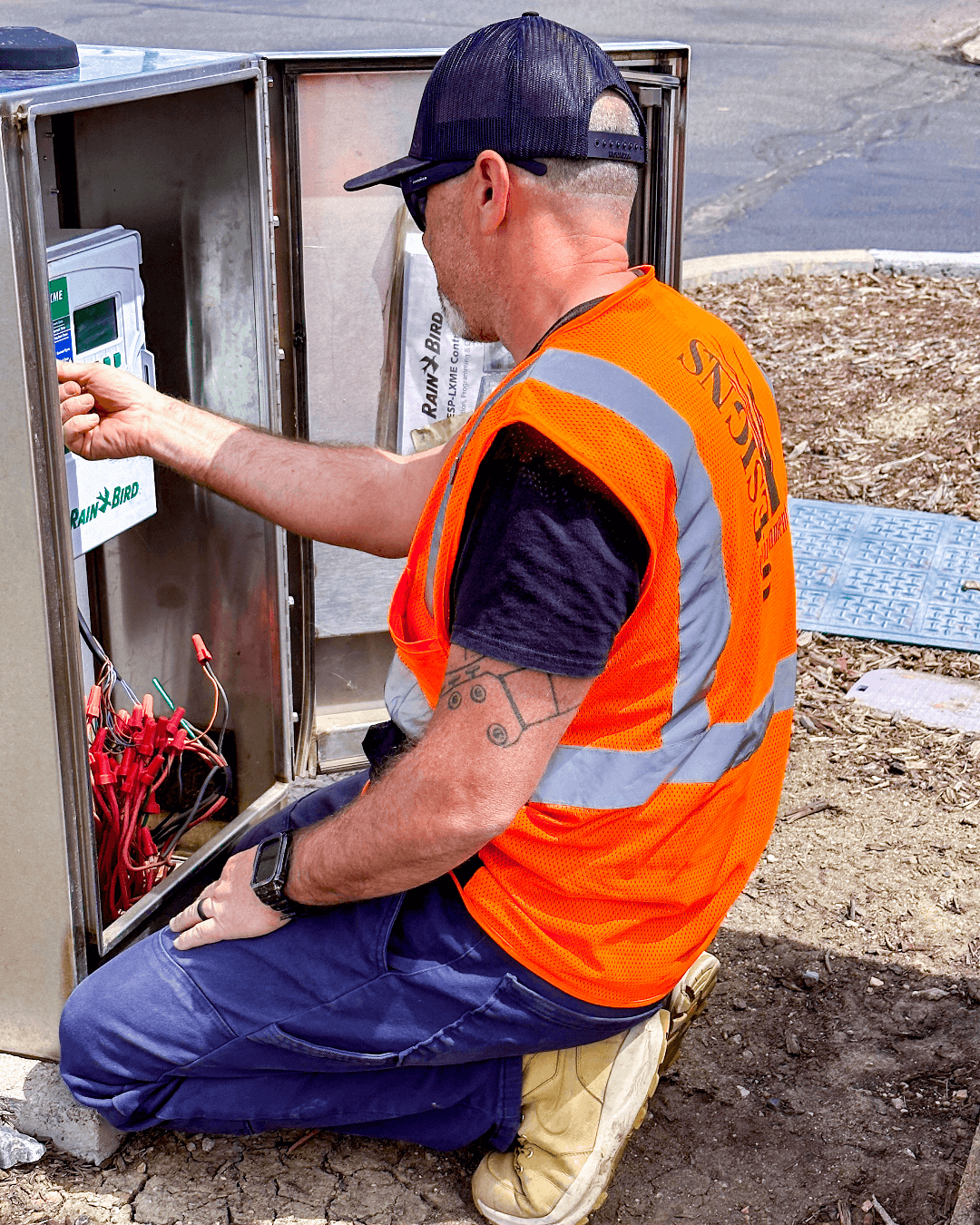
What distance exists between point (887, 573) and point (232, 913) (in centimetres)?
301

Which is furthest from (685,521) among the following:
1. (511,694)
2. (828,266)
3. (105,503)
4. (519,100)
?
(828,266)

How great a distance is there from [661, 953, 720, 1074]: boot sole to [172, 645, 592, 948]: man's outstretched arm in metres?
0.64

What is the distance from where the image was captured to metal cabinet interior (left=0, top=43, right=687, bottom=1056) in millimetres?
2109

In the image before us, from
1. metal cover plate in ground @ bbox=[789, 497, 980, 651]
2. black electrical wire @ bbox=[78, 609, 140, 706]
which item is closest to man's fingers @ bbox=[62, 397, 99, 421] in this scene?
black electrical wire @ bbox=[78, 609, 140, 706]

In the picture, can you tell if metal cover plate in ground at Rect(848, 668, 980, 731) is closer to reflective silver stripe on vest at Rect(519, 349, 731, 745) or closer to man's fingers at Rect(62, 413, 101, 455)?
reflective silver stripe on vest at Rect(519, 349, 731, 745)

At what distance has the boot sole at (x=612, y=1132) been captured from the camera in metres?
2.17

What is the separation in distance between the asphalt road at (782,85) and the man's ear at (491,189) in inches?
260

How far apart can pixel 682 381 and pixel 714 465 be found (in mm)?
121

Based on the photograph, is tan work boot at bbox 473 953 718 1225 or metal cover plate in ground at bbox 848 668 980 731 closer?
tan work boot at bbox 473 953 718 1225

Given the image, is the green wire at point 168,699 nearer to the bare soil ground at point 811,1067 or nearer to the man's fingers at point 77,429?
the man's fingers at point 77,429

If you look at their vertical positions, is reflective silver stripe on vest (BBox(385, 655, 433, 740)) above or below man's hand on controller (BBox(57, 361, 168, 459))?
below

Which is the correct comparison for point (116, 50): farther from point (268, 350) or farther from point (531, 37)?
point (531, 37)

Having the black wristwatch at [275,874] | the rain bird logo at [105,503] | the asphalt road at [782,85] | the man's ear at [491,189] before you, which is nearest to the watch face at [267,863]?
the black wristwatch at [275,874]

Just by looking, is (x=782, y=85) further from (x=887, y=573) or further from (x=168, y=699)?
(x=168, y=699)
